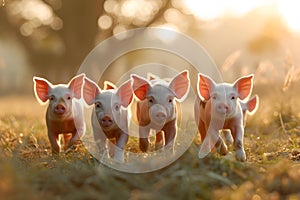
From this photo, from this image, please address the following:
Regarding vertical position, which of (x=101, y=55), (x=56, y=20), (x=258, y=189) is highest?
(x=56, y=20)

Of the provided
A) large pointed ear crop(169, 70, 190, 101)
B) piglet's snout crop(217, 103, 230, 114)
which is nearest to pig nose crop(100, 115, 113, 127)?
large pointed ear crop(169, 70, 190, 101)

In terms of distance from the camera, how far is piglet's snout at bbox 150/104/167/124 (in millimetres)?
5121

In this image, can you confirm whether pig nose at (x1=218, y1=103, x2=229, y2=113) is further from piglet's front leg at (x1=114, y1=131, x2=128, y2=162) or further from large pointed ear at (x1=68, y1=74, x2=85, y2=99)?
large pointed ear at (x1=68, y1=74, x2=85, y2=99)

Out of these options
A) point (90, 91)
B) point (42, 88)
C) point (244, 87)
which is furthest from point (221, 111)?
point (42, 88)

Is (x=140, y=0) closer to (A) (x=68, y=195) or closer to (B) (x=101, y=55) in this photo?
(B) (x=101, y=55)

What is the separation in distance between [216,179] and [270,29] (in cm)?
2892

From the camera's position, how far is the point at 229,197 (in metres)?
3.25

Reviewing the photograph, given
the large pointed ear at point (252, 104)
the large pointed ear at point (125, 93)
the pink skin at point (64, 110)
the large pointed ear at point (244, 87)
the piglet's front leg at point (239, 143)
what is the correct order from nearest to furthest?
the piglet's front leg at point (239, 143) < the large pointed ear at point (244, 87) < the large pointed ear at point (125, 93) < the pink skin at point (64, 110) < the large pointed ear at point (252, 104)

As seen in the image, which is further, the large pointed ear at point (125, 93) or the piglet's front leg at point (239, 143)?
the large pointed ear at point (125, 93)

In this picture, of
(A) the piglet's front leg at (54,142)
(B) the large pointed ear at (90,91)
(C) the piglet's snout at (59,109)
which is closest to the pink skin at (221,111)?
(B) the large pointed ear at (90,91)

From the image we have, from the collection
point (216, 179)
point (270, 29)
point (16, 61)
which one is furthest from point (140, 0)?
point (16, 61)

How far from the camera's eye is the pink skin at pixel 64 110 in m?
5.73

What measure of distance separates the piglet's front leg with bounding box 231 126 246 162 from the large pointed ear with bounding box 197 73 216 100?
431mm

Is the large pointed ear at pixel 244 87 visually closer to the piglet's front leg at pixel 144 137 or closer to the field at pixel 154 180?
the field at pixel 154 180
